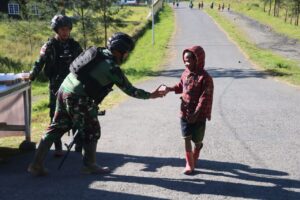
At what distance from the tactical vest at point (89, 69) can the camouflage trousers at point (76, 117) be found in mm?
115

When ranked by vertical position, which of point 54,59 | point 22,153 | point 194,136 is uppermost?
point 54,59

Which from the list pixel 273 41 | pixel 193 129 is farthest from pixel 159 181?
pixel 273 41

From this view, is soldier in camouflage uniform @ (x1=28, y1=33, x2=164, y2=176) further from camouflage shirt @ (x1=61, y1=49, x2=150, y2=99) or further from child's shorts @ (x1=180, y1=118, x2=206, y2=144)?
child's shorts @ (x1=180, y1=118, x2=206, y2=144)

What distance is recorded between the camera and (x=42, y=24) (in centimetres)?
2723

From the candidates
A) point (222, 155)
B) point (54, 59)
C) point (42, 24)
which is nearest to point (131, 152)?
point (222, 155)

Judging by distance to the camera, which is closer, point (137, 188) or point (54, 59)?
point (137, 188)

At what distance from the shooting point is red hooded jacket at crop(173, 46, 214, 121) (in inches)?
200

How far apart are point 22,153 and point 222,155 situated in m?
2.74

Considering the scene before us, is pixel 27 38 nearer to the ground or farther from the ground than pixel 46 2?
nearer to the ground

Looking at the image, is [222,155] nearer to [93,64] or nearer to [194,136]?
[194,136]

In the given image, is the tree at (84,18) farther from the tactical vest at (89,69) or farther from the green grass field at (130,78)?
the tactical vest at (89,69)

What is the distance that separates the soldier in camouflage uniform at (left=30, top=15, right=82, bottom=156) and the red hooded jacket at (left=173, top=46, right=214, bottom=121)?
1.54 meters

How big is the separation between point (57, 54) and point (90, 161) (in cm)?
142

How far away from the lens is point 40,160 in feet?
17.2
